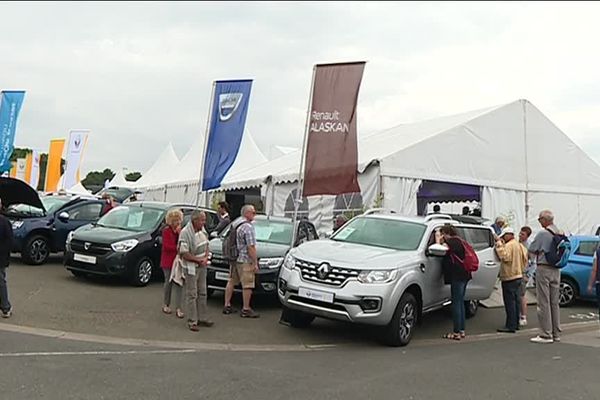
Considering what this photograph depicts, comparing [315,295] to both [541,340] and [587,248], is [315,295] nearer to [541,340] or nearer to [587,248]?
[541,340]

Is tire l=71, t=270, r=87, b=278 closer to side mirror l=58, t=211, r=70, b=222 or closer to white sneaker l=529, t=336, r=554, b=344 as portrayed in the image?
side mirror l=58, t=211, r=70, b=222

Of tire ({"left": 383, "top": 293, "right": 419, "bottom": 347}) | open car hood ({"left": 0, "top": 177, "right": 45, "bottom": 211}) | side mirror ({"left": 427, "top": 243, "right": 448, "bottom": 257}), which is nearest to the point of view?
tire ({"left": 383, "top": 293, "right": 419, "bottom": 347})

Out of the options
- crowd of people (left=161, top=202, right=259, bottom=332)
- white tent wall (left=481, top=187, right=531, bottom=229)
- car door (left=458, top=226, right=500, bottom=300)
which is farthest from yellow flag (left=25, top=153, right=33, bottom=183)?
car door (left=458, top=226, right=500, bottom=300)

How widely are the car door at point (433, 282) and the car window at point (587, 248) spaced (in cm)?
574

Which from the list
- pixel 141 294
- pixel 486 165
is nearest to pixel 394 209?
pixel 486 165

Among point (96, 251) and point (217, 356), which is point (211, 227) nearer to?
point (96, 251)

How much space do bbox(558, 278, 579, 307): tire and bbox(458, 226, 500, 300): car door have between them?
12.0 ft

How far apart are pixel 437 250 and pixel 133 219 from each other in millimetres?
6990

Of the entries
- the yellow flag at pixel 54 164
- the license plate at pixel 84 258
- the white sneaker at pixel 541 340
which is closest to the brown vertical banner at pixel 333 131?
the license plate at pixel 84 258

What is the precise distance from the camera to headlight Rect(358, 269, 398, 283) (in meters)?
8.58

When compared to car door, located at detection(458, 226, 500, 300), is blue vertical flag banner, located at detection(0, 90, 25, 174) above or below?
above

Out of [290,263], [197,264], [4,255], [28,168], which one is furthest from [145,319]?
[28,168]

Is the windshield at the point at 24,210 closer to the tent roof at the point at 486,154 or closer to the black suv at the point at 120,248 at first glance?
the black suv at the point at 120,248

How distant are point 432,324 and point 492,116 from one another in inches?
418
